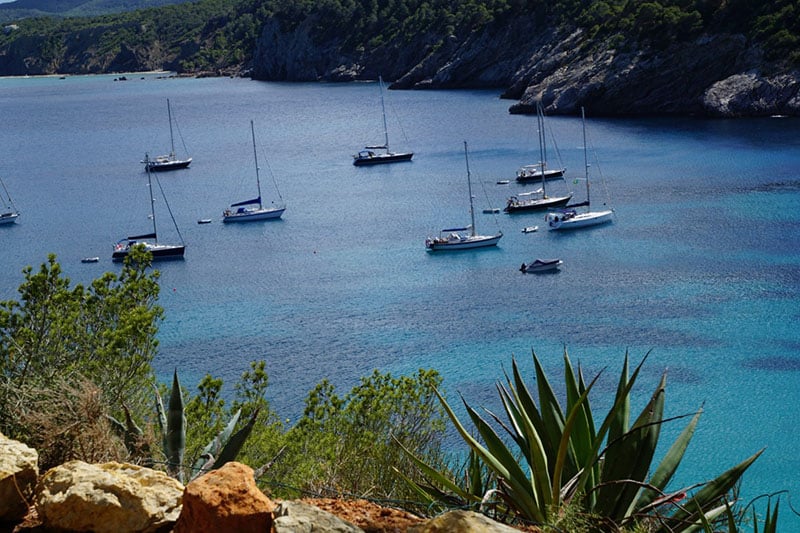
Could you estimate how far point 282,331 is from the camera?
3716 cm

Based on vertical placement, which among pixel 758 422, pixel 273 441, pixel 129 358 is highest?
pixel 129 358

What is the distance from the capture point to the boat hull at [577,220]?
5119 centimetres

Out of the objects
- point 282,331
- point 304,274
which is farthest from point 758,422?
point 304,274

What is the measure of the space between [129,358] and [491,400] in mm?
16282

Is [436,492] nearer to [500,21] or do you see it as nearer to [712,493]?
[712,493]

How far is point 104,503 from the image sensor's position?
7.18 m

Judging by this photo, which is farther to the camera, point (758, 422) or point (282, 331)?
point (282, 331)

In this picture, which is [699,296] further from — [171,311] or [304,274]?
[171,311]

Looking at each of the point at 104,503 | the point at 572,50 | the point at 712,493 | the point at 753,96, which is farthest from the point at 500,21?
the point at 104,503

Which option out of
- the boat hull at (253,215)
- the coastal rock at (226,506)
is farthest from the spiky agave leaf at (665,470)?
the boat hull at (253,215)

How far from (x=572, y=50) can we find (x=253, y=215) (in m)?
57.5

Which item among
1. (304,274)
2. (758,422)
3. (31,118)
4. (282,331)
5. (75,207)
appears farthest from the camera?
(31,118)

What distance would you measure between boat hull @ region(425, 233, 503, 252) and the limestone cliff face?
4564 centimetres

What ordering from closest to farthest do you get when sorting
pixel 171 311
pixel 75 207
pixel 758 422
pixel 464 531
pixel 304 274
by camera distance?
1. pixel 464 531
2. pixel 758 422
3. pixel 171 311
4. pixel 304 274
5. pixel 75 207
